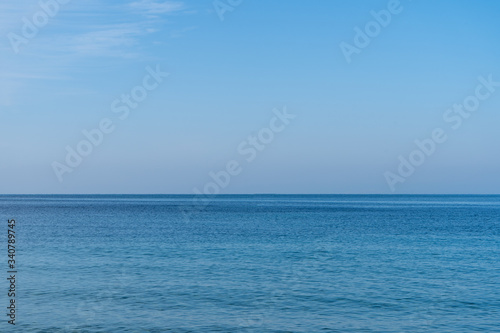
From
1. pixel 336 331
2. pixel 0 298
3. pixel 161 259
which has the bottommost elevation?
pixel 336 331

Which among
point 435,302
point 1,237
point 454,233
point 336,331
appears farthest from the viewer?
point 454,233

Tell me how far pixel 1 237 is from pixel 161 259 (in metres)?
27.9

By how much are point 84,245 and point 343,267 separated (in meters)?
27.5

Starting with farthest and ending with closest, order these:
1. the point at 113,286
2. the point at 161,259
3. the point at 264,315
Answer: the point at 161,259 → the point at 113,286 → the point at 264,315

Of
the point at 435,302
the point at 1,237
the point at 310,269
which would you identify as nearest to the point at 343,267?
the point at 310,269

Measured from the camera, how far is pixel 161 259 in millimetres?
43281

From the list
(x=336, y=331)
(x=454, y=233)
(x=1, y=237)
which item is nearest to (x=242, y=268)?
(x=336, y=331)

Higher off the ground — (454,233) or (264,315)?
(454,233)

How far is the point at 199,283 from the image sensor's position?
3266cm

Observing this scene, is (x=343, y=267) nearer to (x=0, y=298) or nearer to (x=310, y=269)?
(x=310, y=269)

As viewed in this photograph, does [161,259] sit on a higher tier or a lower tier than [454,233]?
lower

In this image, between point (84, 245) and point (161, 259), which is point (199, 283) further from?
point (84, 245)

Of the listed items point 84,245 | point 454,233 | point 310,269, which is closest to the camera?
point 310,269

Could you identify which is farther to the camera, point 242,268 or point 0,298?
point 242,268
